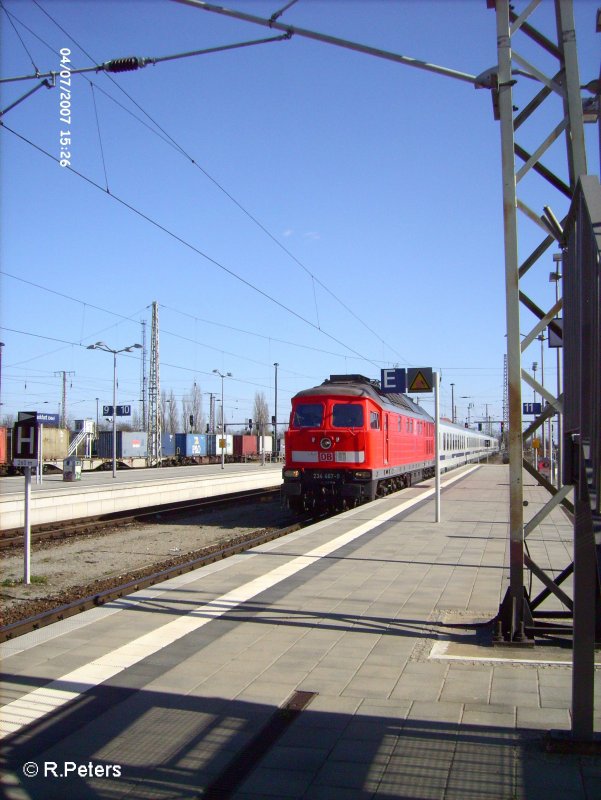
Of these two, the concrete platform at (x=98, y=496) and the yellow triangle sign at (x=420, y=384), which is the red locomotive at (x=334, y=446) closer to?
the yellow triangle sign at (x=420, y=384)

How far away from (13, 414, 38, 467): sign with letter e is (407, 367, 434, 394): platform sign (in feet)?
26.0

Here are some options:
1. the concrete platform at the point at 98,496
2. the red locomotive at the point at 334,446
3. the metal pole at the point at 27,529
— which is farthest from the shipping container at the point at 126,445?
the metal pole at the point at 27,529

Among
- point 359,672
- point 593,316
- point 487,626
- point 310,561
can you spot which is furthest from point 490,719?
point 310,561

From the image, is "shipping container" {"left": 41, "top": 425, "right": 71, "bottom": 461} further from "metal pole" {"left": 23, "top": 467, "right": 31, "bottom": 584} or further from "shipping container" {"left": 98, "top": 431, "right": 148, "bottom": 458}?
"metal pole" {"left": 23, "top": 467, "right": 31, "bottom": 584}

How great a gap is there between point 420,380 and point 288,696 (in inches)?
423

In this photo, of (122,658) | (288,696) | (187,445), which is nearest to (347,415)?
(122,658)

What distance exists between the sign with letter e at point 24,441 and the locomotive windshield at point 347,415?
9.50 m

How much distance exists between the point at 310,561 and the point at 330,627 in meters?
3.65

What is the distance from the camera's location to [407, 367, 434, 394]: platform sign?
50.8ft

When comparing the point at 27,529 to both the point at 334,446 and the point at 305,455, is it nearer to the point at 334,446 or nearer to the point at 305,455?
the point at 305,455

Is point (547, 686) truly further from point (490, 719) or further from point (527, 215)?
point (527, 215)

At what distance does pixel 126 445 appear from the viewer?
5412cm

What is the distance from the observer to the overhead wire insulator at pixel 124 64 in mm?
8747

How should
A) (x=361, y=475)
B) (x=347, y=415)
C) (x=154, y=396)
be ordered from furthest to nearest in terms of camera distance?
(x=154, y=396) → (x=347, y=415) → (x=361, y=475)
